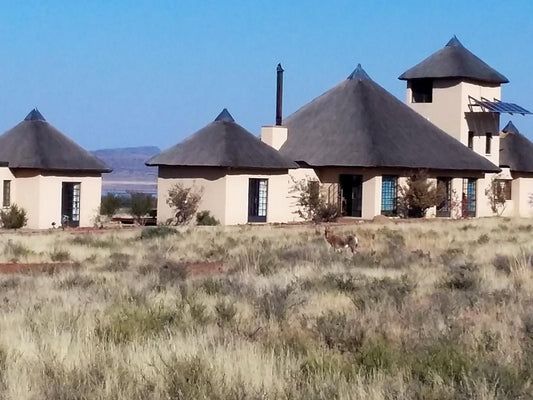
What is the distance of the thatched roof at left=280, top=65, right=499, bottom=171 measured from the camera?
42375 mm

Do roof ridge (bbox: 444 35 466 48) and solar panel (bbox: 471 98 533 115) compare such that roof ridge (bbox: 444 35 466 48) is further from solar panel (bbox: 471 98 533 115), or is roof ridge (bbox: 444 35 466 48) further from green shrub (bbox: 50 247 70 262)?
green shrub (bbox: 50 247 70 262)

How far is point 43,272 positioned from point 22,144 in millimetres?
19558

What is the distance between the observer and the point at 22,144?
1444 inches

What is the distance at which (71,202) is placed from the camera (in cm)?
3772

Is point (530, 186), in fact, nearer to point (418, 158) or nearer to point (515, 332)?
point (418, 158)

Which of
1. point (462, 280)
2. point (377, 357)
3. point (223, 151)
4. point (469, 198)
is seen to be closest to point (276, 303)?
point (377, 357)

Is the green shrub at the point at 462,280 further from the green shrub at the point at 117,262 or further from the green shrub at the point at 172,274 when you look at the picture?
the green shrub at the point at 117,262

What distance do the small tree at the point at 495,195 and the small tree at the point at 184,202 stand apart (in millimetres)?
17009

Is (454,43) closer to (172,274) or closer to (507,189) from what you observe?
(507,189)

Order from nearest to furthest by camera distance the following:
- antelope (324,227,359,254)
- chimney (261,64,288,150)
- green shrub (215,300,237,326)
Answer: green shrub (215,300,237,326)
antelope (324,227,359,254)
chimney (261,64,288,150)

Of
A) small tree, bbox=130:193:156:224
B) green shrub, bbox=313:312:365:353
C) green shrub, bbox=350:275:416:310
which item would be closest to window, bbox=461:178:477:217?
small tree, bbox=130:193:156:224

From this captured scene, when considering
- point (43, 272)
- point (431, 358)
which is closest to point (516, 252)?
point (43, 272)

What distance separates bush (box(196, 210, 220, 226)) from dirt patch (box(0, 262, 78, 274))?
17.7 metres

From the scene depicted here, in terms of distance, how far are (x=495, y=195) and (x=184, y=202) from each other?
18.4 m
